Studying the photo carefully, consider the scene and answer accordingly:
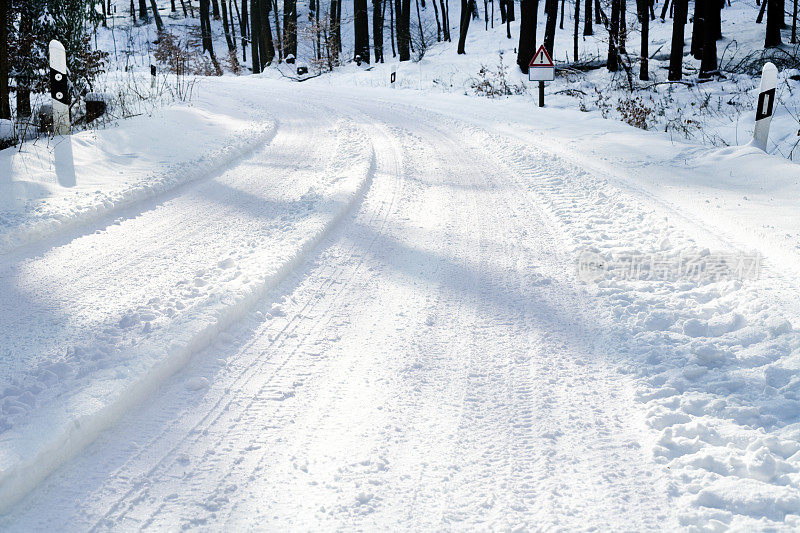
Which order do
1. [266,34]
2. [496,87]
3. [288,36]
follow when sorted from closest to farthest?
1. [496,87]
2. [266,34]
3. [288,36]

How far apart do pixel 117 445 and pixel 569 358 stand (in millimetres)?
2199

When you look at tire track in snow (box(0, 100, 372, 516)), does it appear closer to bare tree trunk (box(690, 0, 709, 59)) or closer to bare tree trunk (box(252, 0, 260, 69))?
bare tree trunk (box(690, 0, 709, 59))

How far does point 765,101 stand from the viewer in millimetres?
7430

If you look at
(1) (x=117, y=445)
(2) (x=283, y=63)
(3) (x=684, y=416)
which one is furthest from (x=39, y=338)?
(2) (x=283, y=63)

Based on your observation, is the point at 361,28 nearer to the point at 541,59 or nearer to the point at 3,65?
the point at 541,59

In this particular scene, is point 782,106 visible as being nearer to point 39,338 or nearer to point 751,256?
point 751,256

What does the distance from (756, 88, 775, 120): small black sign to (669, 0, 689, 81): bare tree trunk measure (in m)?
10.8

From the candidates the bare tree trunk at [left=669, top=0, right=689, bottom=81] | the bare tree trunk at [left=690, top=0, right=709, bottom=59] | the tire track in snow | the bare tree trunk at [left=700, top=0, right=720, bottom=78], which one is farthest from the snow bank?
the bare tree trunk at [left=690, top=0, right=709, bottom=59]

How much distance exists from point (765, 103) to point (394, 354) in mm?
6910

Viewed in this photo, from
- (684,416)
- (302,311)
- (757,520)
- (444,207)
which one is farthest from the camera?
(444,207)

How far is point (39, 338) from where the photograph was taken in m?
3.08

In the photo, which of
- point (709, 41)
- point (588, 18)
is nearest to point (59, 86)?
point (709, 41)

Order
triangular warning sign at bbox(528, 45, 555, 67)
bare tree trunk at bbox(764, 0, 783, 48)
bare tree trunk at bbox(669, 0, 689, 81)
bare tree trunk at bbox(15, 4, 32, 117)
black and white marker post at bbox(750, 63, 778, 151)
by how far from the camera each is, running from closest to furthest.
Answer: black and white marker post at bbox(750, 63, 778, 151) → bare tree trunk at bbox(15, 4, 32, 117) → triangular warning sign at bbox(528, 45, 555, 67) → bare tree trunk at bbox(669, 0, 689, 81) → bare tree trunk at bbox(764, 0, 783, 48)

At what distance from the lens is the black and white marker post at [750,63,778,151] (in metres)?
7.38
